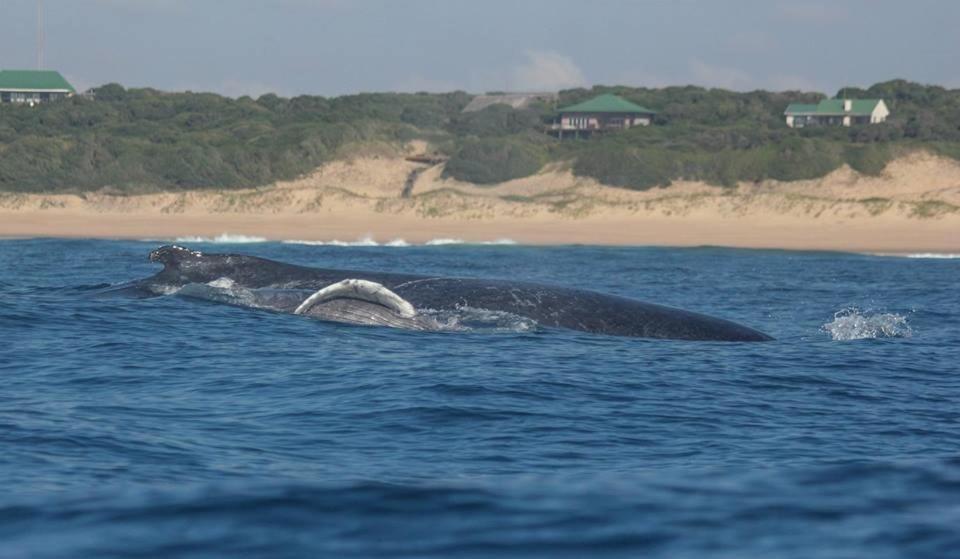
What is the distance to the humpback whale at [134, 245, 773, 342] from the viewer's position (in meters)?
14.0

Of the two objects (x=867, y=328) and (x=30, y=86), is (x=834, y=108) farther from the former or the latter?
(x=867, y=328)

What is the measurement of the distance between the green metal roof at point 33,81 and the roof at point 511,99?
1212 inches

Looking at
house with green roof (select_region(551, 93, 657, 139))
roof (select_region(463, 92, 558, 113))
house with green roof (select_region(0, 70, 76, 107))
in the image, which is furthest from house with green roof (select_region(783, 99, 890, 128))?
house with green roof (select_region(0, 70, 76, 107))

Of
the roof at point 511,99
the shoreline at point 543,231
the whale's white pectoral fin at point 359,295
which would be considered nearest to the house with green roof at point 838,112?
the roof at point 511,99

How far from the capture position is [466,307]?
14.4 m

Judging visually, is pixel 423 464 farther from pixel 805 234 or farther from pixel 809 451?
pixel 805 234

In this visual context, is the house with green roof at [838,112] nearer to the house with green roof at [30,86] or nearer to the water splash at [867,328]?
the house with green roof at [30,86]

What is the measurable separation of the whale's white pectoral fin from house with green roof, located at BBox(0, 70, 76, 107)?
8922 cm

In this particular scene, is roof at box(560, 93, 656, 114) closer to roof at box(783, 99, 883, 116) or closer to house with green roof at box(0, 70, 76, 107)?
roof at box(783, 99, 883, 116)

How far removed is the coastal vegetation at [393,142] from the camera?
56.4 metres

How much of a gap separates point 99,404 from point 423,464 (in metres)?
2.94

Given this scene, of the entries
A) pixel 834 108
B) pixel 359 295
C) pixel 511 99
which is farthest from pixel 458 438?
pixel 511 99

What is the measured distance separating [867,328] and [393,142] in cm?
5036

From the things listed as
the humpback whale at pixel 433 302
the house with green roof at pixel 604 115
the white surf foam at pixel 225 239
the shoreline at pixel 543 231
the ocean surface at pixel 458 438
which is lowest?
the ocean surface at pixel 458 438
